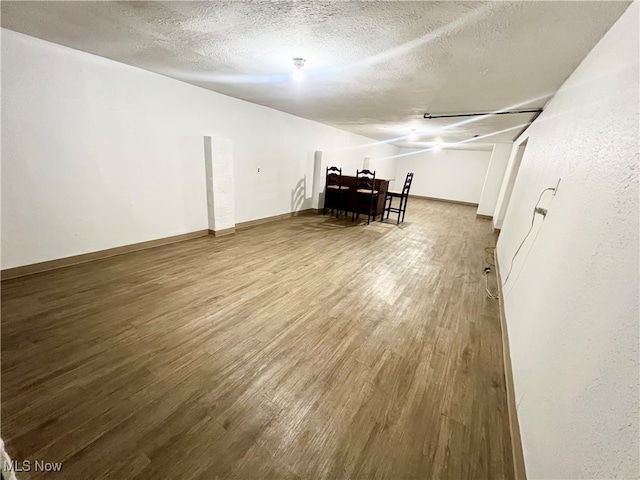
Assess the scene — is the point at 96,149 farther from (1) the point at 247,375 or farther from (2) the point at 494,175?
(2) the point at 494,175

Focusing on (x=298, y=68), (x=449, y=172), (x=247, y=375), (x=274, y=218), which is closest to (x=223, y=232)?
(x=274, y=218)

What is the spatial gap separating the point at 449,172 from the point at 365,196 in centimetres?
640

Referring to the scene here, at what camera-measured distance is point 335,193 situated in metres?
6.64

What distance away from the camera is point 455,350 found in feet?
6.70

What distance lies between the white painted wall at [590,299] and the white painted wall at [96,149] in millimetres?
4218

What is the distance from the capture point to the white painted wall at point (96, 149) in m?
2.42

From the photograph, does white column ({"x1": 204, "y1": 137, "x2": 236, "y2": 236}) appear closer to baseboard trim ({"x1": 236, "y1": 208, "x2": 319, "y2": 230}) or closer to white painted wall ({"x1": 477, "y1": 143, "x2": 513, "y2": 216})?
baseboard trim ({"x1": 236, "y1": 208, "x2": 319, "y2": 230})

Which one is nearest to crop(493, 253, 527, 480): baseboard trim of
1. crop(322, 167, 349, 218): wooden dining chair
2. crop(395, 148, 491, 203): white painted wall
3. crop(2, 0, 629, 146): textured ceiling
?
crop(2, 0, 629, 146): textured ceiling

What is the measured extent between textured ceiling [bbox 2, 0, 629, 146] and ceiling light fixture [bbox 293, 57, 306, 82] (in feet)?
0.24

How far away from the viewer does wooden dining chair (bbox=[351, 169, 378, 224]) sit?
5742mm

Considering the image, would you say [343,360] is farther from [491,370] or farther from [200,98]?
[200,98]

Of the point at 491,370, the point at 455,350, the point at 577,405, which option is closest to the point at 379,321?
the point at 455,350

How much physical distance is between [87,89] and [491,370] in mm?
4605

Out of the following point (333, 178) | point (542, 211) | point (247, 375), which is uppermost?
point (542, 211)
